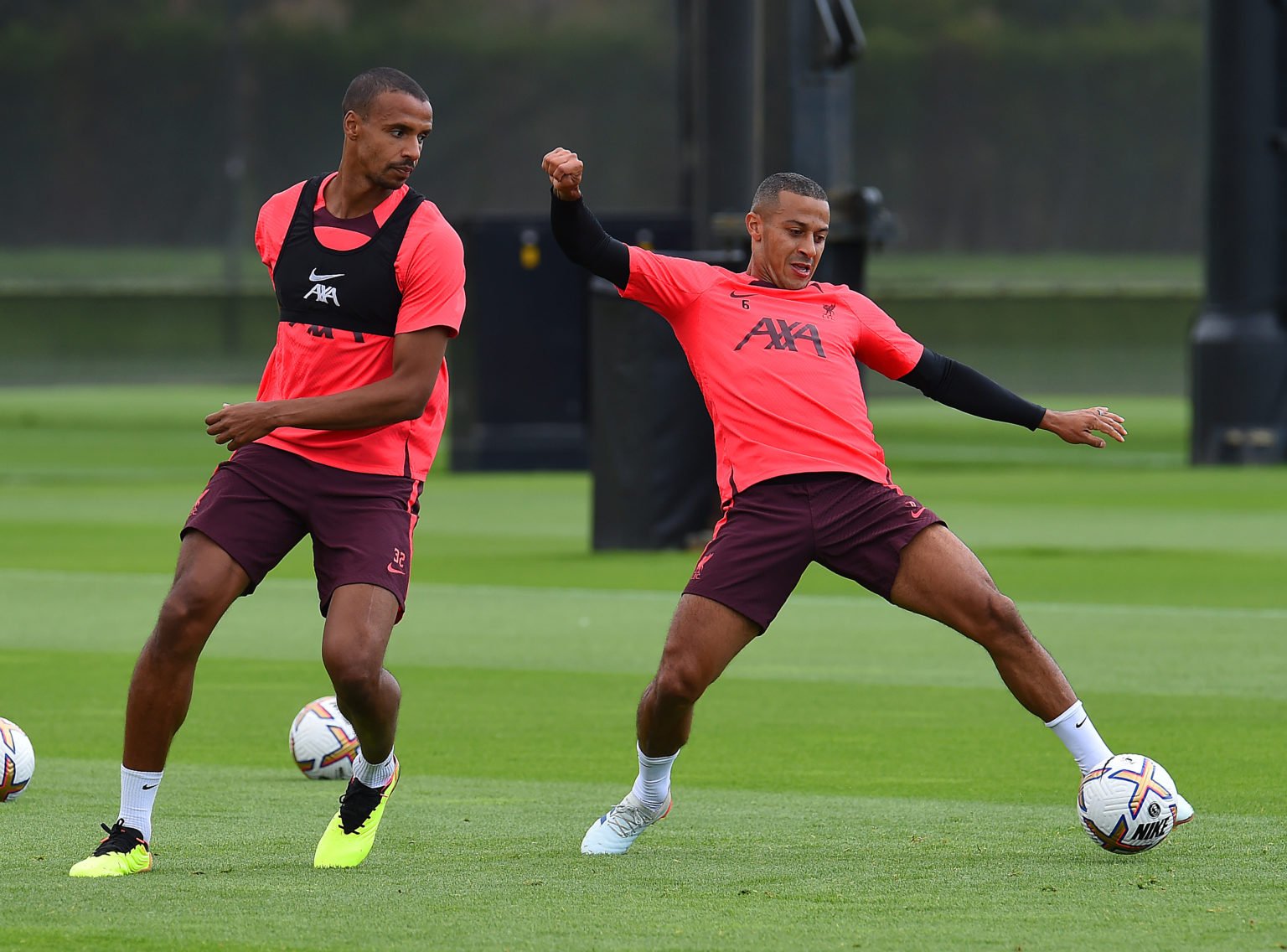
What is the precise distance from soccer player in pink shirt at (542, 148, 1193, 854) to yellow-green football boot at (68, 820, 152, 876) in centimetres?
130

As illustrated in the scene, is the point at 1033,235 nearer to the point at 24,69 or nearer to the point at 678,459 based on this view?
the point at 24,69

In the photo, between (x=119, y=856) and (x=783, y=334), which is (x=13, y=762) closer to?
(x=119, y=856)

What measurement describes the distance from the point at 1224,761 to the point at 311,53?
42.0 meters

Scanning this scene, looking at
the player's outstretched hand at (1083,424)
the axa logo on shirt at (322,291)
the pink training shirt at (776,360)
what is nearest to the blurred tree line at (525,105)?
the pink training shirt at (776,360)

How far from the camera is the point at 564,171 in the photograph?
274 inches

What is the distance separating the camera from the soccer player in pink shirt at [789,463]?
6941 millimetres

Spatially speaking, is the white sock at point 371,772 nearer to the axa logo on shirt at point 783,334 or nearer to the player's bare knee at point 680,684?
the player's bare knee at point 680,684

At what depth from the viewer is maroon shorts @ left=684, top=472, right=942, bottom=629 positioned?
6965mm

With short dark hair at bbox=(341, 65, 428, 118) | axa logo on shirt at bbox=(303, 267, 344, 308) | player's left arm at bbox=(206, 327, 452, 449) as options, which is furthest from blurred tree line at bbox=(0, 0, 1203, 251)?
player's left arm at bbox=(206, 327, 452, 449)

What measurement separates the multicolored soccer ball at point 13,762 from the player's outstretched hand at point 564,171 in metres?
2.61

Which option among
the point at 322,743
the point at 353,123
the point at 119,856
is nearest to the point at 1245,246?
the point at 322,743

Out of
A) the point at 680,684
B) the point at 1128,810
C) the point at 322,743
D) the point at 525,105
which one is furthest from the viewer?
the point at 525,105

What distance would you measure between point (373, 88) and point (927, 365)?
6.13 ft

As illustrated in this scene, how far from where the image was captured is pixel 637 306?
55.9ft
